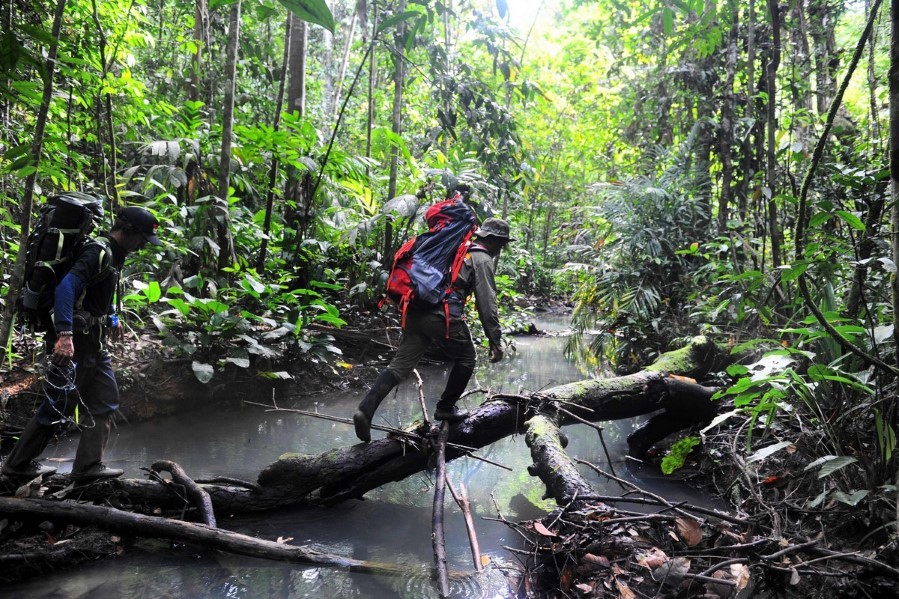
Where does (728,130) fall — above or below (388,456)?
above

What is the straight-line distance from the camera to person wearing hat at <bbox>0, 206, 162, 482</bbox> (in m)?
3.45

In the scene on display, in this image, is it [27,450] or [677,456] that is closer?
[27,450]

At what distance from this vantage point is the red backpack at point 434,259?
4.25m

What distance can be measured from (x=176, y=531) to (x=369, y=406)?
1.49 metres

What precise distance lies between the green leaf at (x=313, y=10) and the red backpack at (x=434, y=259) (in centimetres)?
338

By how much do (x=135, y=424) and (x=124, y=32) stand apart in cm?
414

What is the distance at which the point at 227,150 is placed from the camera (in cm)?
666

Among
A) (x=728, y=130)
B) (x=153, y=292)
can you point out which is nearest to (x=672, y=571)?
(x=153, y=292)

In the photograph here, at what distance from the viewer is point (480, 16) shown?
757cm

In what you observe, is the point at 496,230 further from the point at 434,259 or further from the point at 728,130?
the point at 728,130

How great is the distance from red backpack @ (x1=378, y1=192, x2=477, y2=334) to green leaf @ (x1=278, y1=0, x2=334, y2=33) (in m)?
3.38

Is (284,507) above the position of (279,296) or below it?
below

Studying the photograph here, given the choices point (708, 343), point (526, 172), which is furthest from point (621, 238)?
point (708, 343)

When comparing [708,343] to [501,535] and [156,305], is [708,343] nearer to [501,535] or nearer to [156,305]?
[501,535]
